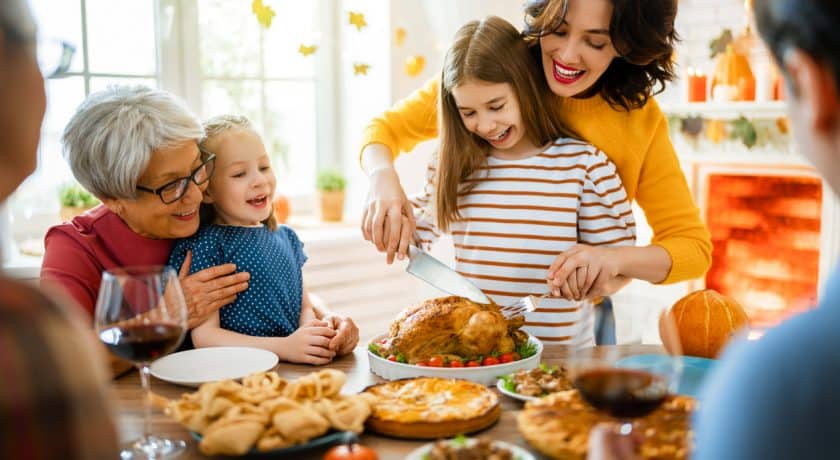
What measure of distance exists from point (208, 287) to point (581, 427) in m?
0.96

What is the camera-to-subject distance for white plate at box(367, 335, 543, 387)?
1430 millimetres

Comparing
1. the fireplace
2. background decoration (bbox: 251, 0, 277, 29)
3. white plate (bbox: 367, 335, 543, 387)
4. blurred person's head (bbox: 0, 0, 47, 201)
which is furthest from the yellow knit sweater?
the fireplace

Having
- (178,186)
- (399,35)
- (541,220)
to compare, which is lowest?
(541,220)

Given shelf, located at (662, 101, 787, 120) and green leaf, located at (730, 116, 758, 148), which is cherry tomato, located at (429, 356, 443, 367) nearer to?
shelf, located at (662, 101, 787, 120)

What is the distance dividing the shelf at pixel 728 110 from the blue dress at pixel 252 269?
3.09 m

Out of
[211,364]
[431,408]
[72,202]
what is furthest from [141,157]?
[72,202]

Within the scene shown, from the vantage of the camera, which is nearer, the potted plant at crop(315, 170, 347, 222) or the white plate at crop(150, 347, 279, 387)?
the white plate at crop(150, 347, 279, 387)

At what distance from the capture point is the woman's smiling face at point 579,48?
1822 mm

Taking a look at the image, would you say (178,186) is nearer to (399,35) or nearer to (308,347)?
(308,347)

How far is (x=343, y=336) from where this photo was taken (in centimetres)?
169

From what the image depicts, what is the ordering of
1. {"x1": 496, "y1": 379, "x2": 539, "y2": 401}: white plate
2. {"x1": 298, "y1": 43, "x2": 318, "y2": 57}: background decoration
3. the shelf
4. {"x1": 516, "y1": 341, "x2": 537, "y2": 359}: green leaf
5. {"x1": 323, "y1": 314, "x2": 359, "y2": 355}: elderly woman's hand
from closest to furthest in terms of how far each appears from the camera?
{"x1": 496, "y1": 379, "x2": 539, "y2": 401}: white plate
{"x1": 516, "y1": 341, "x2": 537, "y2": 359}: green leaf
{"x1": 323, "y1": 314, "x2": 359, "y2": 355}: elderly woman's hand
{"x1": 298, "y1": 43, "x2": 318, "y2": 57}: background decoration
the shelf

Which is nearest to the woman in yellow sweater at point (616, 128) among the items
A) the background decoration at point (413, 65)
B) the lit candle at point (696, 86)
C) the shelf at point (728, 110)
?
the background decoration at point (413, 65)

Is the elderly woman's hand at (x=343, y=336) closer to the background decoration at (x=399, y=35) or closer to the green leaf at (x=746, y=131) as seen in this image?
the background decoration at (x=399, y=35)

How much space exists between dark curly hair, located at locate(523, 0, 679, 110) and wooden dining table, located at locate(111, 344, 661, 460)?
0.68 m
